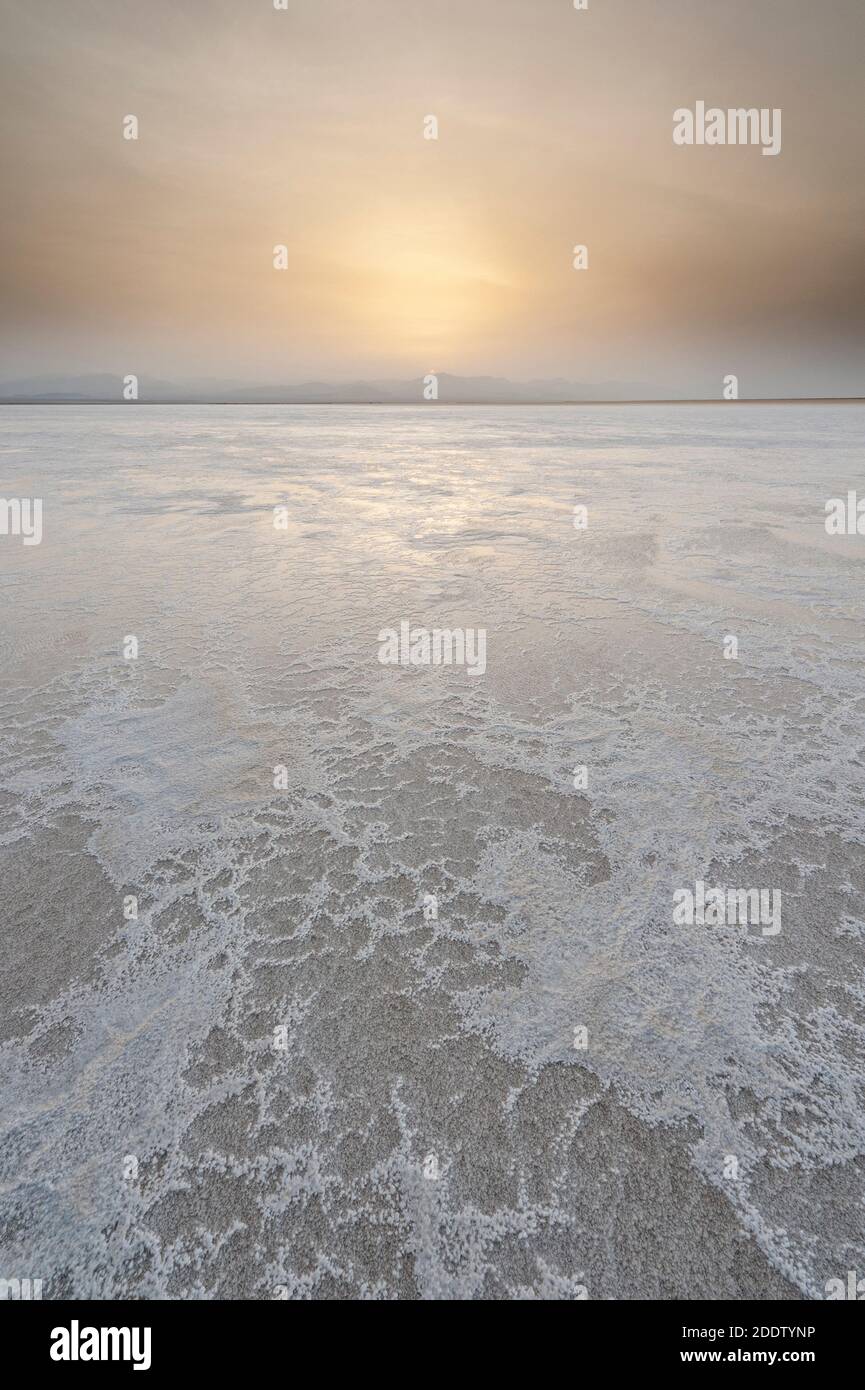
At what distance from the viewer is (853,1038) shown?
5.72 ft

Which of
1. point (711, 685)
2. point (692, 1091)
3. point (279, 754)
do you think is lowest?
point (692, 1091)

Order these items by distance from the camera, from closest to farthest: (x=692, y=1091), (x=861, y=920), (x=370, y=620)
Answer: (x=692, y=1091) → (x=861, y=920) → (x=370, y=620)

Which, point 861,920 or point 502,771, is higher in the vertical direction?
point 502,771

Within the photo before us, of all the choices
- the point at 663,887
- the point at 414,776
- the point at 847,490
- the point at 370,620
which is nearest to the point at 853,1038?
the point at 663,887

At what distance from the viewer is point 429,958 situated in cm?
201

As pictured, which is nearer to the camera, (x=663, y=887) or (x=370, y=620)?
(x=663, y=887)

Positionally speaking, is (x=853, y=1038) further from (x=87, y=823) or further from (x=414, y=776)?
(x=87, y=823)

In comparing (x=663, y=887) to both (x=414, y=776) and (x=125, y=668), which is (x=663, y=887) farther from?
(x=125, y=668)

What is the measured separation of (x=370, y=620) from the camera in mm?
4891

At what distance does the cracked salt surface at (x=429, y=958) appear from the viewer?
4.43 ft

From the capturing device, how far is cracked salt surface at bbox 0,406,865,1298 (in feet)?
4.43
